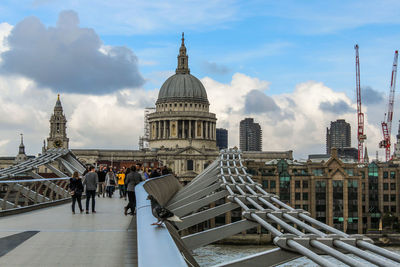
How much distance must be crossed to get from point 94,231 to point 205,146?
492 ft

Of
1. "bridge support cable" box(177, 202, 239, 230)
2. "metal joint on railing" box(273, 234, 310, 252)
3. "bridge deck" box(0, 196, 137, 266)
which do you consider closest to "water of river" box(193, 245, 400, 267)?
"bridge deck" box(0, 196, 137, 266)

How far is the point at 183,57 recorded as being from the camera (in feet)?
599

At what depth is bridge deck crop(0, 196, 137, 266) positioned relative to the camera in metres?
11.0

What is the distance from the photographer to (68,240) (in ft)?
44.5

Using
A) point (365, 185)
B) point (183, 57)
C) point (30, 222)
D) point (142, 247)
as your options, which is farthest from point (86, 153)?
point (142, 247)

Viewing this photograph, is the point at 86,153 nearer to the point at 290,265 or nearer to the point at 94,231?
the point at 290,265

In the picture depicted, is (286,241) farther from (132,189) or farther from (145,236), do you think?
(132,189)

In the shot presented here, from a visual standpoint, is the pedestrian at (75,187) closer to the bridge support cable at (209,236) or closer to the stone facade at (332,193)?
the bridge support cable at (209,236)

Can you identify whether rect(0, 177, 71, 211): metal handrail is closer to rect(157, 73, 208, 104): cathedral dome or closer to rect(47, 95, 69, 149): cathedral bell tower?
rect(47, 95, 69, 149): cathedral bell tower

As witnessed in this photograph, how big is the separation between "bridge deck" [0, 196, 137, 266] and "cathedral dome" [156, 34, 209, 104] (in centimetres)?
14972

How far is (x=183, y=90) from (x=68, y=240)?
156845 mm

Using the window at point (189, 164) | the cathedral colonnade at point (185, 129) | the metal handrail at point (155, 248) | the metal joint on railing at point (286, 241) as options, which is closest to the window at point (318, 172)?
the window at point (189, 164)

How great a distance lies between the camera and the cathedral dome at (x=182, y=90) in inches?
6668

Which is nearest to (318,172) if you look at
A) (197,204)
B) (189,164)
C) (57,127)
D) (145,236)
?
(189,164)
